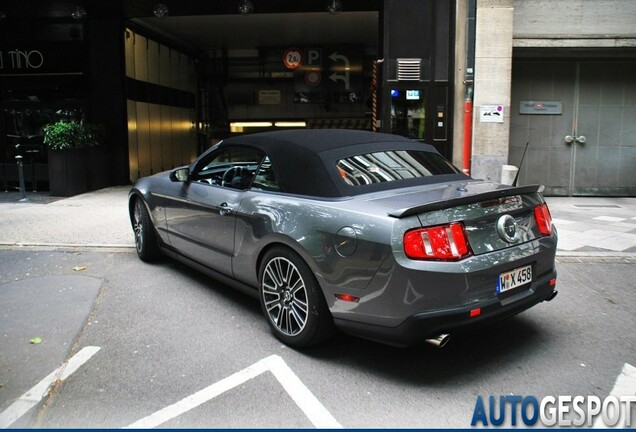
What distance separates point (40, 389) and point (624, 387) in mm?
3658

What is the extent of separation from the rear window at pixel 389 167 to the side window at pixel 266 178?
605mm

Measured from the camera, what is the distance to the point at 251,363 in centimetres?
387

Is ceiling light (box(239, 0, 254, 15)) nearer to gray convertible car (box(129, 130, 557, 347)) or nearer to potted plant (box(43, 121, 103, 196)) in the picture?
potted plant (box(43, 121, 103, 196))

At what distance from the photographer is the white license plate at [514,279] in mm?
3635

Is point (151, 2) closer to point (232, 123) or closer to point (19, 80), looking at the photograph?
point (19, 80)

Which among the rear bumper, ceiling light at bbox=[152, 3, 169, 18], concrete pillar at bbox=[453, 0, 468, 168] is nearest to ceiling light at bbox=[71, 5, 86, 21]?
ceiling light at bbox=[152, 3, 169, 18]

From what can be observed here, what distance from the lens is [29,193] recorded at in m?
13.4

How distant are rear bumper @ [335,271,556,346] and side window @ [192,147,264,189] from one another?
177 cm

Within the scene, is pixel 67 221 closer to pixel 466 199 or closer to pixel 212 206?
pixel 212 206

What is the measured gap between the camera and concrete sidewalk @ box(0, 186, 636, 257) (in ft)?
25.2

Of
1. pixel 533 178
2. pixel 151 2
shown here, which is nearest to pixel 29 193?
pixel 151 2

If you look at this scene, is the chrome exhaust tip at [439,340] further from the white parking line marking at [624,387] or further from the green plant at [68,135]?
the green plant at [68,135]

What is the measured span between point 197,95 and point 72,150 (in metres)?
10.3

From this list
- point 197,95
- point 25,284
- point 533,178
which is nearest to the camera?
point 25,284
